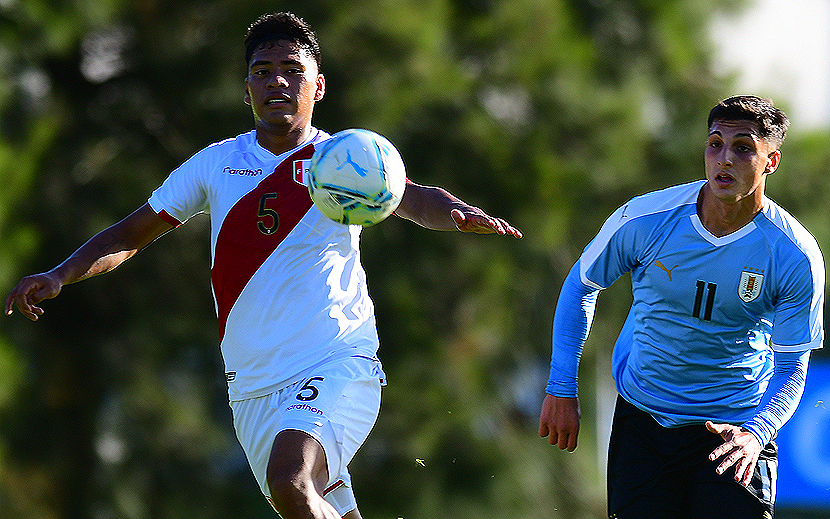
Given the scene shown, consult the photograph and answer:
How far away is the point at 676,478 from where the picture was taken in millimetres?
4695

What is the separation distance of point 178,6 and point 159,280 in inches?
124

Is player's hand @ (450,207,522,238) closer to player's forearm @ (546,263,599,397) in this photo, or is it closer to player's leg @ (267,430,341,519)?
player's forearm @ (546,263,599,397)

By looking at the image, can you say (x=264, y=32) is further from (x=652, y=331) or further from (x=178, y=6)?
(x=178, y=6)

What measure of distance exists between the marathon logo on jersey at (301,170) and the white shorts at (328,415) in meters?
0.79

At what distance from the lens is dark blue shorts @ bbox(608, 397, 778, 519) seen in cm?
453

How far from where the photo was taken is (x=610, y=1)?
1395 cm

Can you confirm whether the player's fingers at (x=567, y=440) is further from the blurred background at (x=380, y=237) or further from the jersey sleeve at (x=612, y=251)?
the blurred background at (x=380, y=237)

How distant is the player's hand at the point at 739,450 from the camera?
4184 mm

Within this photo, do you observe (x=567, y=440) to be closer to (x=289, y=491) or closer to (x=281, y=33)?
(x=289, y=491)

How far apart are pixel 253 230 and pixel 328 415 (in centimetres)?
88

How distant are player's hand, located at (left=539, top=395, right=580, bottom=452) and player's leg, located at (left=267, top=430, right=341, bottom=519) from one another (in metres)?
1.06

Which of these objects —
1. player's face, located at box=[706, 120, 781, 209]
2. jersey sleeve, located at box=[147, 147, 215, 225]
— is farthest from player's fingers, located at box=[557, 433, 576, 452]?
jersey sleeve, located at box=[147, 147, 215, 225]

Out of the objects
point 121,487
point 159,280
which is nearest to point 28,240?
point 159,280

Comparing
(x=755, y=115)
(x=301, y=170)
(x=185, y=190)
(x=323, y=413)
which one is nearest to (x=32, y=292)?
(x=185, y=190)
